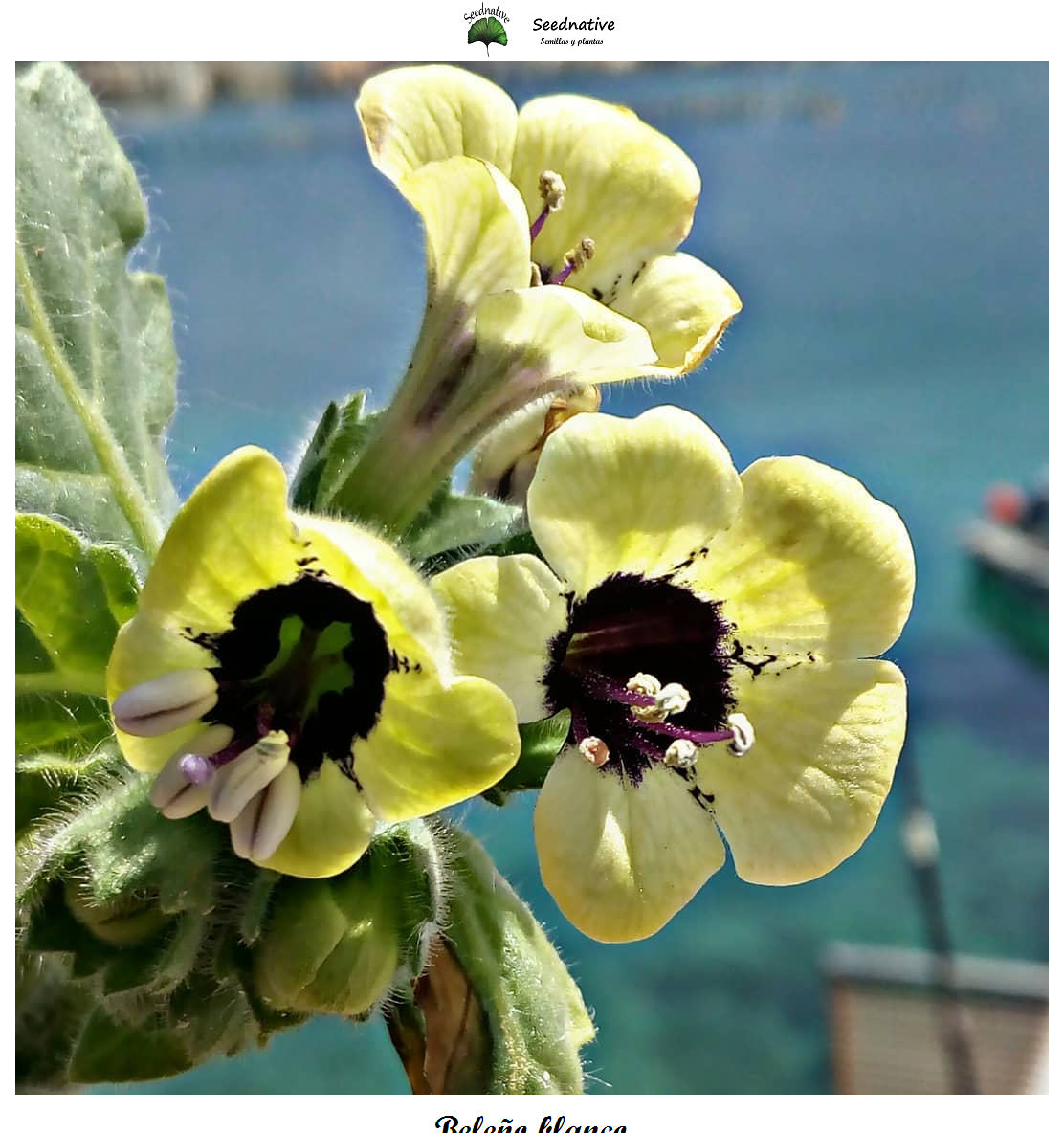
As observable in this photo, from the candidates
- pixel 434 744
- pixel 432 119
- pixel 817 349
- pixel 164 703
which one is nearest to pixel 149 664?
pixel 164 703

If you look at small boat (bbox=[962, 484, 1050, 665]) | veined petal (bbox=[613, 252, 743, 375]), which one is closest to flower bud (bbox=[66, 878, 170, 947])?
veined petal (bbox=[613, 252, 743, 375])

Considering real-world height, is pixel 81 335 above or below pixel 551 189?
below

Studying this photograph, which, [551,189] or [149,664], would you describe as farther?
[551,189]

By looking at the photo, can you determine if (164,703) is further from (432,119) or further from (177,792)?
(432,119)
